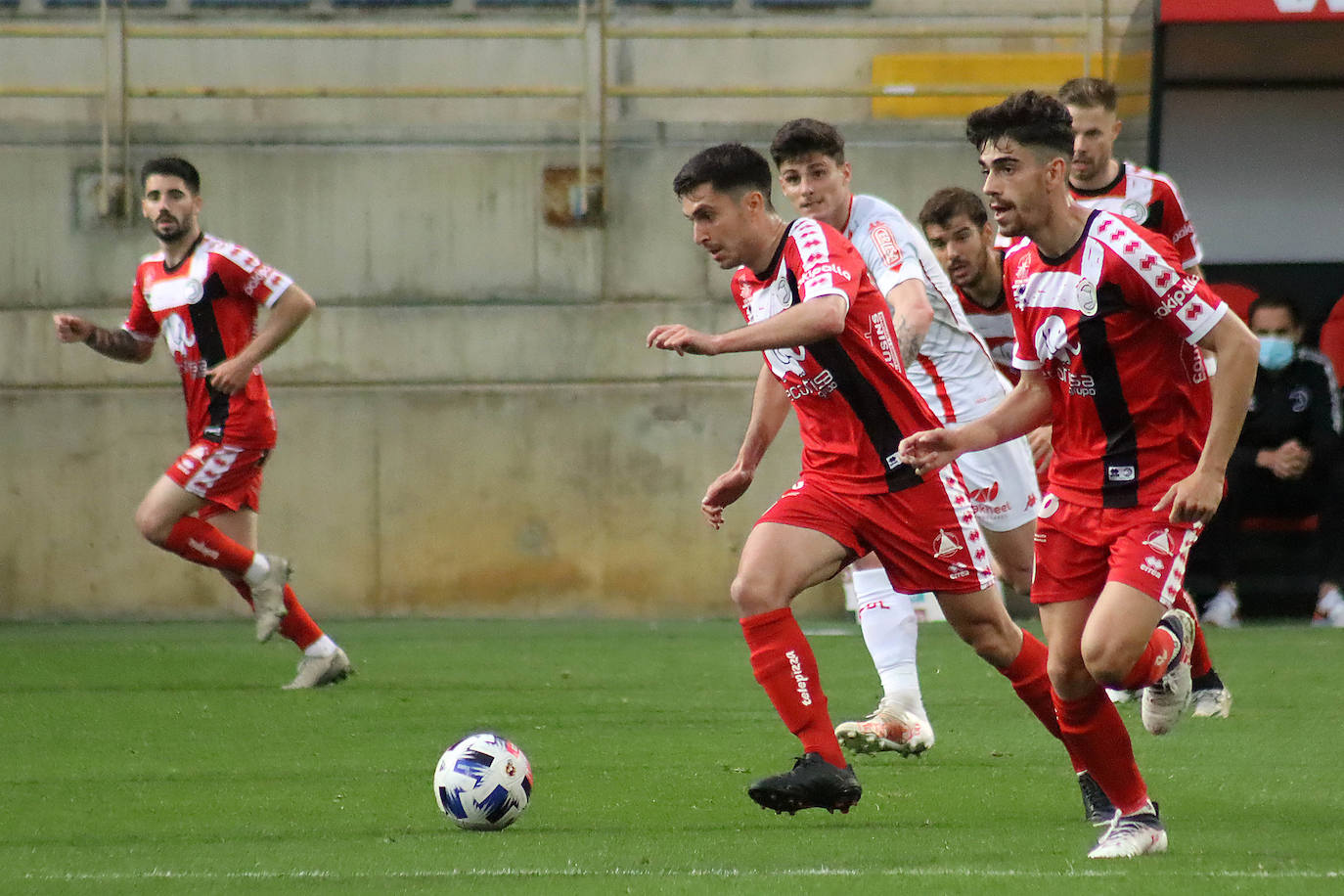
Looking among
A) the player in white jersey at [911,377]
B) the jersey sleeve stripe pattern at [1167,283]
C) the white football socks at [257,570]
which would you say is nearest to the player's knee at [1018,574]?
the player in white jersey at [911,377]

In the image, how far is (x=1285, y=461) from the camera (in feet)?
40.5

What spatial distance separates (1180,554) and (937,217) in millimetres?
3036

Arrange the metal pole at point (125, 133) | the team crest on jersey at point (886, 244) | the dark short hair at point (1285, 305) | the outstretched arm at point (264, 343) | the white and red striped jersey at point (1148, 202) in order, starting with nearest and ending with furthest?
1. the team crest on jersey at point (886, 244)
2. the white and red striped jersey at point (1148, 202)
3. the outstretched arm at point (264, 343)
4. the dark short hair at point (1285, 305)
5. the metal pole at point (125, 133)

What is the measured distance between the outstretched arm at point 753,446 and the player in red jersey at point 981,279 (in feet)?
4.96

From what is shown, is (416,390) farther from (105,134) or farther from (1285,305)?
(1285,305)

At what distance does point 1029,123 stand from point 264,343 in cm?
488

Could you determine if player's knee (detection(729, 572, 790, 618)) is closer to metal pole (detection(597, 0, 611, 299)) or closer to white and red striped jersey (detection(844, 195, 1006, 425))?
white and red striped jersey (detection(844, 195, 1006, 425))

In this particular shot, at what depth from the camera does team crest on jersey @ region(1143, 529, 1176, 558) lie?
4.98 m

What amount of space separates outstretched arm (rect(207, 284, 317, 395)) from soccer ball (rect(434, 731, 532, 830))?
12.6 feet

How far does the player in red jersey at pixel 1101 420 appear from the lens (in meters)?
4.91

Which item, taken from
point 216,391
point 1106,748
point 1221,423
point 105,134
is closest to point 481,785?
point 1106,748

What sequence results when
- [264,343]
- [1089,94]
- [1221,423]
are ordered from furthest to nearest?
[264,343]
[1089,94]
[1221,423]

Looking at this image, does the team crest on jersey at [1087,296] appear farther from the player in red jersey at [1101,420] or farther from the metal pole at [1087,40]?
the metal pole at [1087,40]

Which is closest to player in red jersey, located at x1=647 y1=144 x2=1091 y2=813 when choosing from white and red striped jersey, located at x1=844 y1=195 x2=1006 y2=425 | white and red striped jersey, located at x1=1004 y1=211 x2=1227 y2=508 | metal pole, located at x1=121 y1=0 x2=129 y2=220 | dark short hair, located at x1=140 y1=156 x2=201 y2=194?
white and red striped jersey, located at x1=1004 y1=211 x2=1227 y2=508
